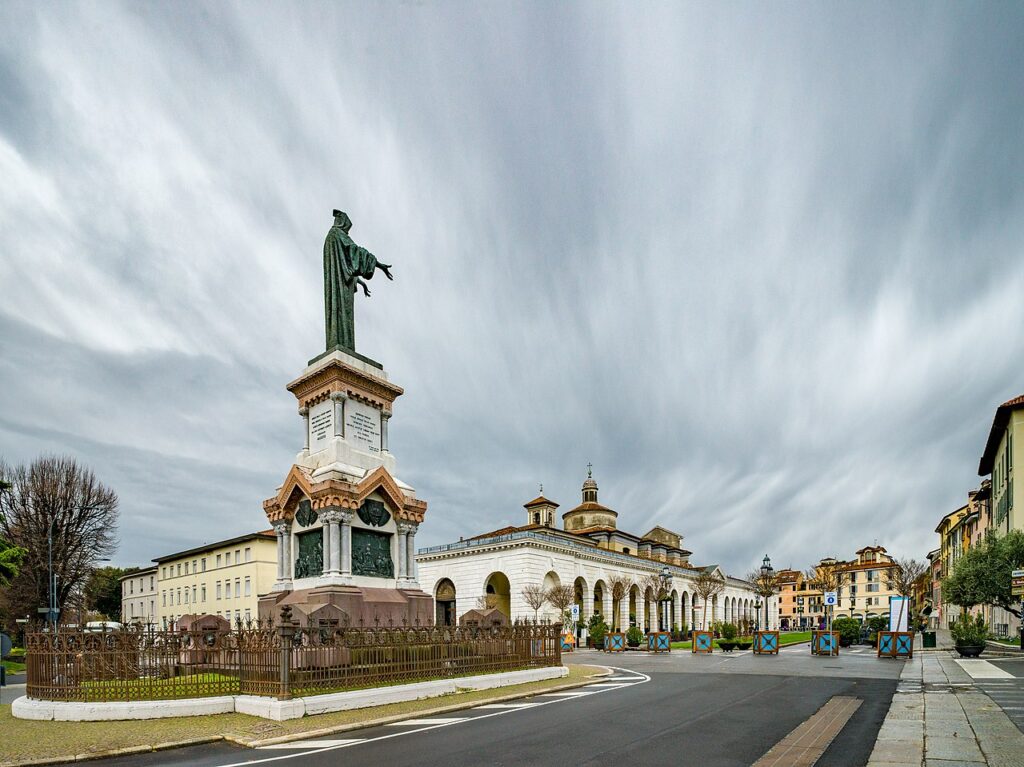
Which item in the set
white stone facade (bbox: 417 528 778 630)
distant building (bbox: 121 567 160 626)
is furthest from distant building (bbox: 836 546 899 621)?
distant building (bbox: 121 567 160 626)

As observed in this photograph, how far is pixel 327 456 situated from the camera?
21.2 meters

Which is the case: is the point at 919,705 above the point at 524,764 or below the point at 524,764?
below

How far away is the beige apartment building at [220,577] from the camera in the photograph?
206ft

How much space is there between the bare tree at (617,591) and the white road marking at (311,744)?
52.9 meters

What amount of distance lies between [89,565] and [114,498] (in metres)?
5.09

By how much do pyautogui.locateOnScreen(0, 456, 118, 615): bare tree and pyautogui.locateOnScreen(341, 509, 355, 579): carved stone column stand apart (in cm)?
3395

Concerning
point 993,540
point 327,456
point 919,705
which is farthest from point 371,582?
point 993,540

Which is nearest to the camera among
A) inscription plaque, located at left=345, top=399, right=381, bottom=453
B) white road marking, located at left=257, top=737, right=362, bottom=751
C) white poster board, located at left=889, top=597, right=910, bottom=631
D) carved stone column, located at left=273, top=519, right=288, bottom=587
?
white road marking, located at left=257, top=737, right=362, bottom=751

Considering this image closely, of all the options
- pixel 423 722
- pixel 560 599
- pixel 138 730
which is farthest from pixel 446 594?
pixel 138 730

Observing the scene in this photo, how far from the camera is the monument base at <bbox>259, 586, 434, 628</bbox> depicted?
17.7 metres

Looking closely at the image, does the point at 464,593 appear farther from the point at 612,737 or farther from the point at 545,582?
the point at 612,737

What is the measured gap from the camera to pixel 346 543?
774 inches

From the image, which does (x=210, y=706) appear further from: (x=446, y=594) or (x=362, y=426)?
(x=446, y=594)

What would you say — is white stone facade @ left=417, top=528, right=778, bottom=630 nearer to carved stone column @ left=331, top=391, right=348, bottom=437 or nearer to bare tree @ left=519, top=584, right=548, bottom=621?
bare tree @ left=519, top=584, right=548, bottom=621
